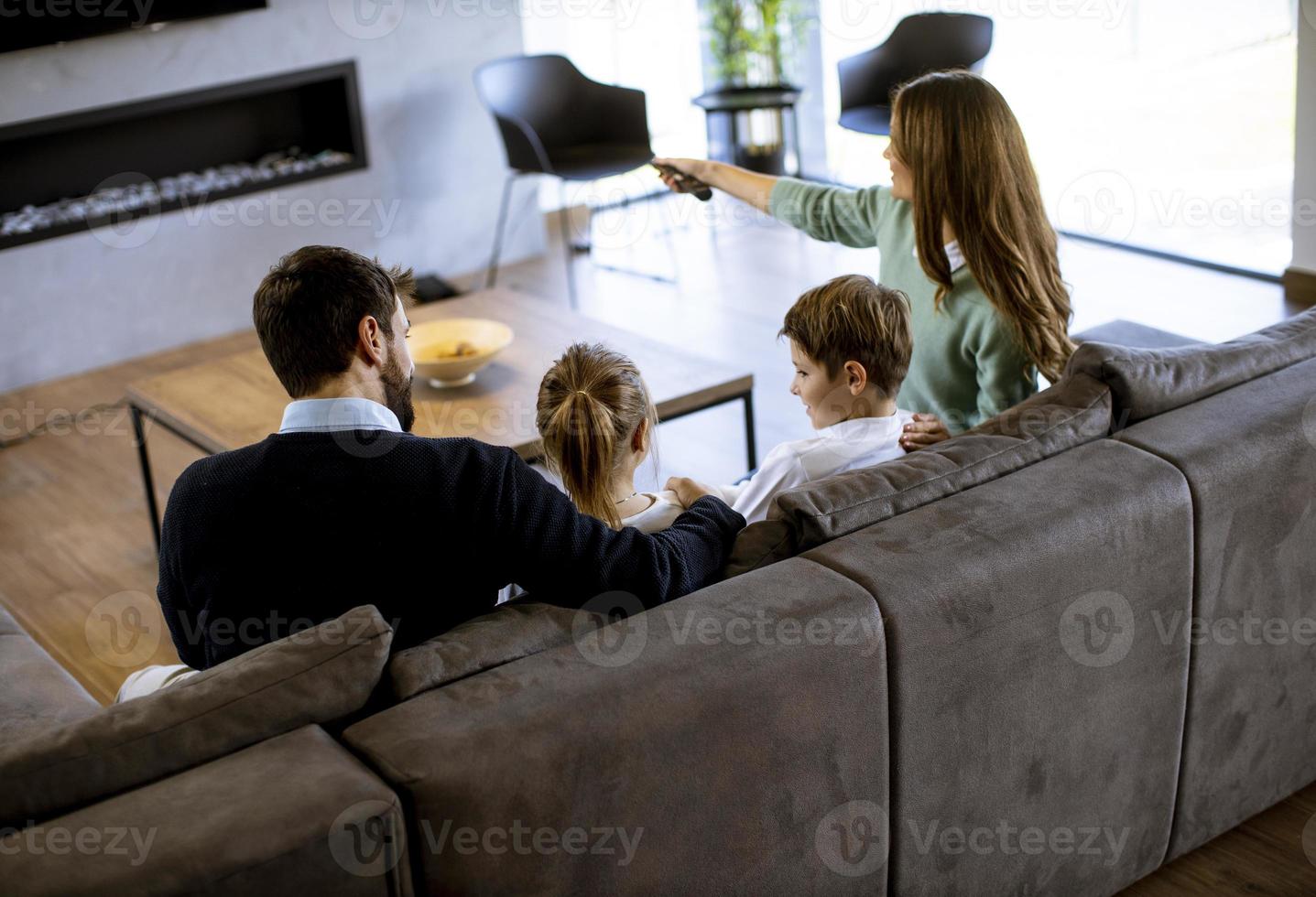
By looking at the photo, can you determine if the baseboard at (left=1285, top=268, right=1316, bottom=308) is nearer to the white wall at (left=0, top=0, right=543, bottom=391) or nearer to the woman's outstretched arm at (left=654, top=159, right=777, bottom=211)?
the woman's outstretched arm at (left=654, top=159, right=777, bottom=211)

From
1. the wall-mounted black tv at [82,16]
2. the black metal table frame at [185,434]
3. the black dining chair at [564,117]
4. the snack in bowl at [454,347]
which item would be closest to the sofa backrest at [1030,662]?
the black metal table frame at [185,434]

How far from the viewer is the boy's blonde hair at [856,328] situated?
2.29 m

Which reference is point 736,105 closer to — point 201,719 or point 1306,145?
point 1306,145

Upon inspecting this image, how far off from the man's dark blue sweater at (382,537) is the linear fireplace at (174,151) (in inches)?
143

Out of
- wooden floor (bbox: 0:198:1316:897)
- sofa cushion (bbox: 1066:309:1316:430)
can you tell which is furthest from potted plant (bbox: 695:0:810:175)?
sofa cushion (bbox: 1066:309:1316:430)

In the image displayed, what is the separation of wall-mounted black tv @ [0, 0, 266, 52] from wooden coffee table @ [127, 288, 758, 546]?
1767 mm

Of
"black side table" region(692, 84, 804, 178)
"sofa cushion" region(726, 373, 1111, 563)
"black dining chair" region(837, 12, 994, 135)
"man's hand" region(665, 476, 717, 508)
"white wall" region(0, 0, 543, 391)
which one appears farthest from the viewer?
"black side table" region(692, 84, 804, 178)

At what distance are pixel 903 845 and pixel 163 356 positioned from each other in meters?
4.18

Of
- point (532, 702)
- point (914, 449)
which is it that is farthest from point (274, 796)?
point (914, 449)

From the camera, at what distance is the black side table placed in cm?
599

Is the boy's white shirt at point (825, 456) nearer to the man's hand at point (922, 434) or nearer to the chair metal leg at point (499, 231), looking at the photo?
the man's hand at point (922, 434)

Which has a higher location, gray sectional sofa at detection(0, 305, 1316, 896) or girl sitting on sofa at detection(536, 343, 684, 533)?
girl sitting on sofa at detection(536, 343, 684, 533)

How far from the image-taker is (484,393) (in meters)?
3.38

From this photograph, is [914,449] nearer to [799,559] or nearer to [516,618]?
[799,559]
